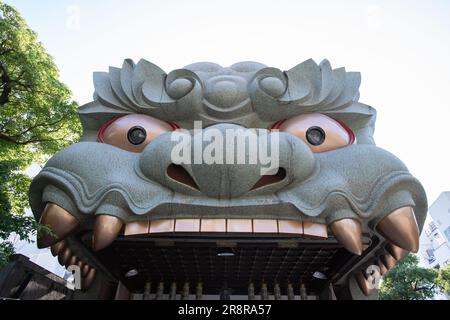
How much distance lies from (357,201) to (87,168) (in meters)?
3.38

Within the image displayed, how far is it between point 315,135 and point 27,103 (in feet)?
29.4

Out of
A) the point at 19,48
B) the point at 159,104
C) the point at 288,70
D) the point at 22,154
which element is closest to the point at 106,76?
the point at 159,104

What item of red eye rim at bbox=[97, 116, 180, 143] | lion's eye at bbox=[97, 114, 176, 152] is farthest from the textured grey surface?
red eye rim at bbox=[97, 116, 180, 143]

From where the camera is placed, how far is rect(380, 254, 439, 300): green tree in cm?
1243

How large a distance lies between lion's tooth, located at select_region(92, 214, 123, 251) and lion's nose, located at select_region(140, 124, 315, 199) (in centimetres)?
70

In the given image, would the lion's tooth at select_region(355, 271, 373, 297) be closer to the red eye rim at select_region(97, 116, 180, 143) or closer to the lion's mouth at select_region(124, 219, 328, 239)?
the lion's mouth at select_region(124, 219, 328, 239)

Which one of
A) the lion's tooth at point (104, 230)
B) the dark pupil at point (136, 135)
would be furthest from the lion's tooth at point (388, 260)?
the dark pupil at point (136, 135)

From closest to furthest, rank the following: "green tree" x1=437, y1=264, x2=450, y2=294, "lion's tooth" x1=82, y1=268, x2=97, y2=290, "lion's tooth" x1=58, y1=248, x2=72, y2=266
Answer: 1. "lion's tooth" x1=58, y1=248, x2=72, y2=266
2. "lion's tooth" x1=82, y1=268, x2=97, y2=290
3. "green tree" x1=437, y1=264, x2=450, y2=294

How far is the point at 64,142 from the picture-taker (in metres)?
10.4

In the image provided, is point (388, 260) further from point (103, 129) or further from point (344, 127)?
point (103, 129)

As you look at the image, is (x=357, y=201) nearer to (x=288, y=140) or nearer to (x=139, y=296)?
(x=288, y=140)

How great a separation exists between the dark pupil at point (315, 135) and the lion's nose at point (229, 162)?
2.04ft

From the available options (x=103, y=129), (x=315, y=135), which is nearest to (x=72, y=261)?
(x=103, y=129)

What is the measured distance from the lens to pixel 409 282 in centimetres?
1273
